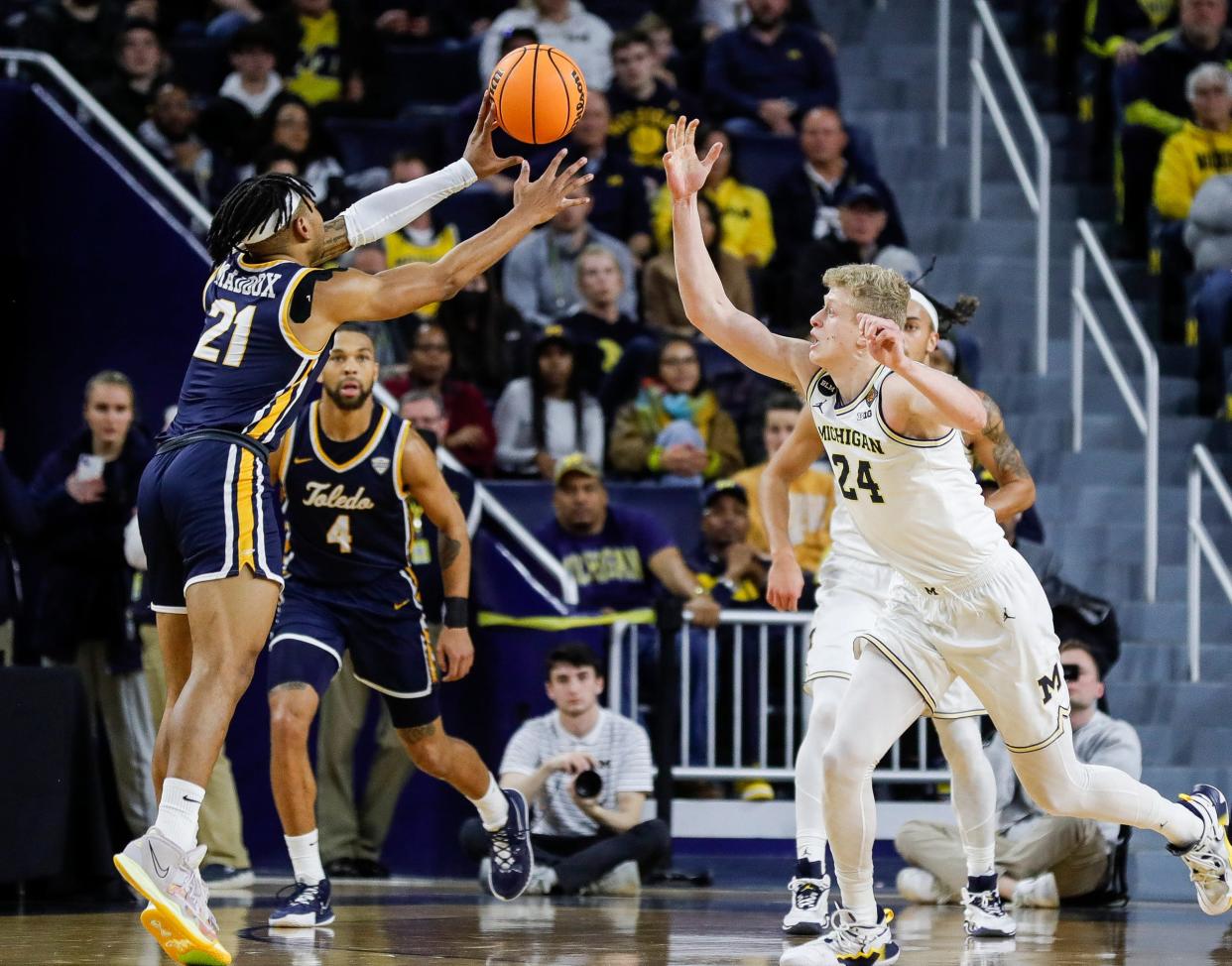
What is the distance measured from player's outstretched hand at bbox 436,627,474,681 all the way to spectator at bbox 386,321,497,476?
11.0 ft

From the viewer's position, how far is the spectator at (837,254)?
12.7 m

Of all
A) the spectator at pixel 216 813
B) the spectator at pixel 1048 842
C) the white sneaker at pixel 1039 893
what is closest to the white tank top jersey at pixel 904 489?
the spectator at pixel 1048 842

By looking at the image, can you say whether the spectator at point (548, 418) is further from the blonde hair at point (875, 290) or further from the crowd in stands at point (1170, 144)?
the blonde hair at point (875, 290)

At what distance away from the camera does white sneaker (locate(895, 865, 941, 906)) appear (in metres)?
9.49

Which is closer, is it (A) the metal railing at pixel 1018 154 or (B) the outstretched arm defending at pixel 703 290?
(B) the outstretched arm defending at pixel 703 290

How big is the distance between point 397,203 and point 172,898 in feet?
8.58

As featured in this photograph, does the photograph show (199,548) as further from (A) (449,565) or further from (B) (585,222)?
(B) (585,222)

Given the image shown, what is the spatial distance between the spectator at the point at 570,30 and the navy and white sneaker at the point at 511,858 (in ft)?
22.9

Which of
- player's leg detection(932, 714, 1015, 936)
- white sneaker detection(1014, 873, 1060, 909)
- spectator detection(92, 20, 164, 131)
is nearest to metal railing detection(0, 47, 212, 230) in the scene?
spectator detection(92, 20, 164, 131)

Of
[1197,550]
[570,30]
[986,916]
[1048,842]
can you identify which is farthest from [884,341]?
[570,30]

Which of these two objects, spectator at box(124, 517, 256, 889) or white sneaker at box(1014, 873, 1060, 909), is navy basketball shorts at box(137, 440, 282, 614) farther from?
white sneaker at box(1014, 873, 1060, 909)

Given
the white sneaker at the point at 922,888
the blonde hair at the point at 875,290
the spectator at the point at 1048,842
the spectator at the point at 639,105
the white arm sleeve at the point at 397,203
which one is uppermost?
the spectator at the point at 639,105

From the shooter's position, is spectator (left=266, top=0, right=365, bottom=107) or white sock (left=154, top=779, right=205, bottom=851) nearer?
white sock (left=154, top=779, right=205, bottom=851)

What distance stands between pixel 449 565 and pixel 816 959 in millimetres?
2914
